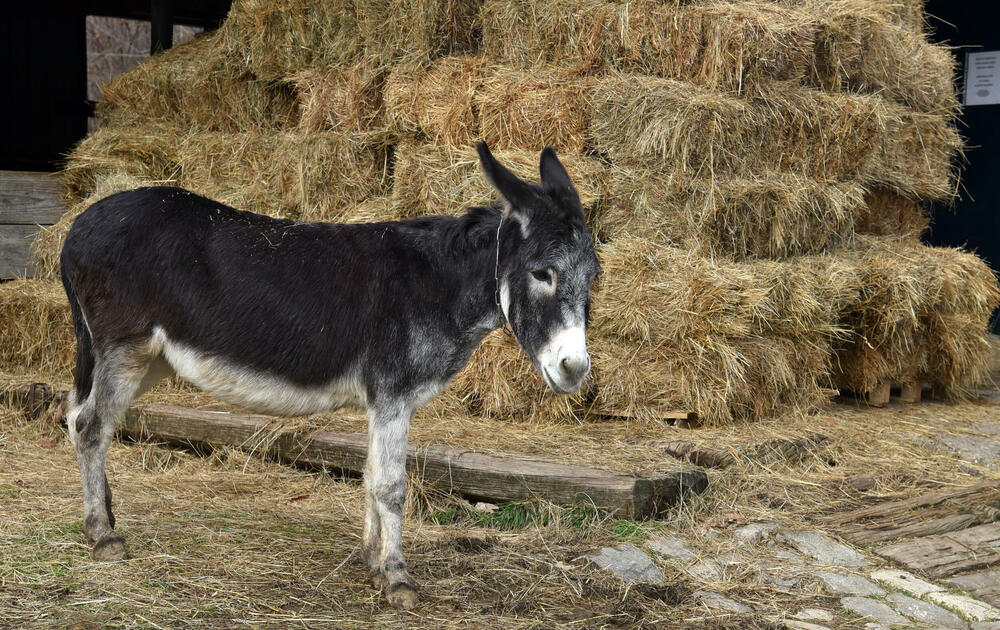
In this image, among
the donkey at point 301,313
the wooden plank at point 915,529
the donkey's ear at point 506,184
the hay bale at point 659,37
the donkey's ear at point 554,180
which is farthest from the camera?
the hay bale at point 659,37

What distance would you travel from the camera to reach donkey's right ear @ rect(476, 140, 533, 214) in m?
3.42

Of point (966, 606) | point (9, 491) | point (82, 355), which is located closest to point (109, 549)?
point (82, 355)

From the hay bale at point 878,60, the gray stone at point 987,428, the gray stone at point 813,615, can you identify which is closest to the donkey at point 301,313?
the gray stone at point 813,615

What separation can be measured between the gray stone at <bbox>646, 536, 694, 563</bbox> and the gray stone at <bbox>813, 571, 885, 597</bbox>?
1.87 ft

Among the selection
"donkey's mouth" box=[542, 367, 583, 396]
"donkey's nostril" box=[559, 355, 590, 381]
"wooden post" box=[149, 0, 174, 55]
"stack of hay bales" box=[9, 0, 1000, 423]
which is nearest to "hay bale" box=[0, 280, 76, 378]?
"stack of hay bales" box=[9, 0, 1000, 423]

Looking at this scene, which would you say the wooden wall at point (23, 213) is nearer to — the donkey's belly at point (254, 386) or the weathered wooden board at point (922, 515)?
the donkey's belly at point (254, 386)

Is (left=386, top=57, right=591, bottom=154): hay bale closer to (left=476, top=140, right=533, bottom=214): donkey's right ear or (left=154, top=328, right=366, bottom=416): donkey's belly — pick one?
(left=476, top=140, right=533, bottom=214): donkey's right ear

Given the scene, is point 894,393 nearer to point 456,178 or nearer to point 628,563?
point 456,178

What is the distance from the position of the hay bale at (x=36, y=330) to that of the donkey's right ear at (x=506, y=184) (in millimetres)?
4708

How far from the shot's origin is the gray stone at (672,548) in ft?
14.1

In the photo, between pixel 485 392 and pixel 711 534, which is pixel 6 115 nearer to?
pixel 485 392

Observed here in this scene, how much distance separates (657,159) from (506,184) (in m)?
2.77

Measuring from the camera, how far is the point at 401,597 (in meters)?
3.63

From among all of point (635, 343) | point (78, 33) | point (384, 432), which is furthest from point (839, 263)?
point (78, 33)
